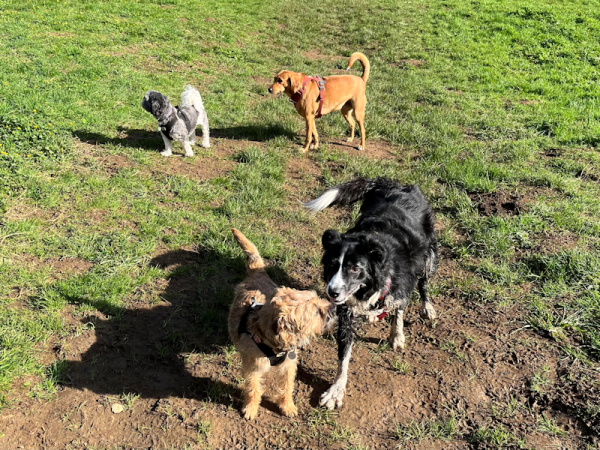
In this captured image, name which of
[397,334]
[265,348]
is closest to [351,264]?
[265,348]

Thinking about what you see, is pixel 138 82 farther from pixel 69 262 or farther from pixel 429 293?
pixel 429 293

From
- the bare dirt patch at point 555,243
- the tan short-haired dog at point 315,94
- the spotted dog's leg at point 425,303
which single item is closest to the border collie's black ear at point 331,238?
the spotted dog's leg at point 425,303

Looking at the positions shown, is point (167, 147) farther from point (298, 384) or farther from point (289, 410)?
point (289, 410)

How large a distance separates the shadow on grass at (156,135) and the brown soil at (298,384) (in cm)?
319

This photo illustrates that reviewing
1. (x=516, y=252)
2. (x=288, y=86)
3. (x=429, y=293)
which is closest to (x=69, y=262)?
(x=429, y=293)

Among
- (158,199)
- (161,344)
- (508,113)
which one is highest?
(508,113)

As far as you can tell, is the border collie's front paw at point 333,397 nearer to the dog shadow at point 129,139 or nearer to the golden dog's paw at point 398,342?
the golden dog's paw at point 398,342

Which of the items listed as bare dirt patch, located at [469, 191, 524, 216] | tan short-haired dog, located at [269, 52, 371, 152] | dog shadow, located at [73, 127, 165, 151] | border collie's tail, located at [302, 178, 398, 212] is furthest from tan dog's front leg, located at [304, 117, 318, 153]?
border collie's tail, located at [302, 178, 398, 212]

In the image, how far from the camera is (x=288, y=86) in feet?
23.6

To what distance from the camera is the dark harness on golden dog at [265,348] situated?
2952 millimetres

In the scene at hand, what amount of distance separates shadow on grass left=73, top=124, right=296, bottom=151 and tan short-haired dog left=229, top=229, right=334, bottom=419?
176 inches

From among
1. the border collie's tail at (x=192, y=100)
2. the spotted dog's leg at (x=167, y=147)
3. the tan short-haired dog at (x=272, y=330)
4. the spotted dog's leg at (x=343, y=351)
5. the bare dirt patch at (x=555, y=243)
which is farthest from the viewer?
the border collie's tail at (x=192, y=100)

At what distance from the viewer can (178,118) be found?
6.50m

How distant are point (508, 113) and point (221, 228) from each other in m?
7.19
